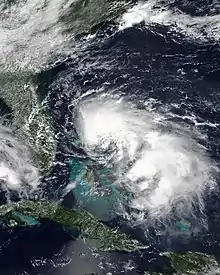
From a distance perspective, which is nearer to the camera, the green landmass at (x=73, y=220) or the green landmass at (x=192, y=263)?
the green landmass at (x=192, y=263)

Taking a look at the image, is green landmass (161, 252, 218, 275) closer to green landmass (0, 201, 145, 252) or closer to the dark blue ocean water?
the dark blue ocean water

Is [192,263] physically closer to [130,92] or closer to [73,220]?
[73,220]

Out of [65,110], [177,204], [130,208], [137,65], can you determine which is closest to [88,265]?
[130,208]

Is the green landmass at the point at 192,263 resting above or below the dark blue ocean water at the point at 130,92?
below

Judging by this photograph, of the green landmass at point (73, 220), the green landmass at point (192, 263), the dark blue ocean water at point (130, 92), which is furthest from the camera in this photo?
the green landmass at point (73, 220)

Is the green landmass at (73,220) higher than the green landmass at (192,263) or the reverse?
higher

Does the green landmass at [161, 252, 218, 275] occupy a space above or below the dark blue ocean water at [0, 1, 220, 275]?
below

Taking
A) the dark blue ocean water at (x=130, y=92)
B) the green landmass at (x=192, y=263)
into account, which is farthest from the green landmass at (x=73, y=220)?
the green landmass at (x=192, y=263)

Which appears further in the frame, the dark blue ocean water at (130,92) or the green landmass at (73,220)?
the green landmass at (73,220)

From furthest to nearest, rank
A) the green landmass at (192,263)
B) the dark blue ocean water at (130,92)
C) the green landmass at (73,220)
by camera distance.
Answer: the green landmass at (73,220) → the dark blue ocean water at (130,92) → the green landmass at (192,263)

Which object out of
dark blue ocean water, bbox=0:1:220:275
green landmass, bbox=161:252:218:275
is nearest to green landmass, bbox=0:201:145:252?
dark blue ocean water, bbox=0:1:220:275

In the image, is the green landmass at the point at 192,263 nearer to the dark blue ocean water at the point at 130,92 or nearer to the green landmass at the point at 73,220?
the dark blue ocean water at the point at 130,92
